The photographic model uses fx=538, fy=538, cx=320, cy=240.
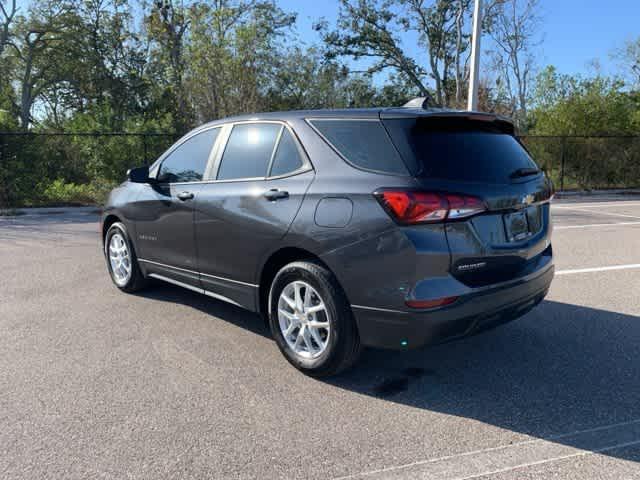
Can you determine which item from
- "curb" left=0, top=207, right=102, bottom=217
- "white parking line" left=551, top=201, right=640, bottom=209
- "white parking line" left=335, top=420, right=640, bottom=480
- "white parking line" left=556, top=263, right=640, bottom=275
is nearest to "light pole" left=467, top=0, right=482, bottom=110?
"white parking line" left=551, top=201, right=640, bottom=209

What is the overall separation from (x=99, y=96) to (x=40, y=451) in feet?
122

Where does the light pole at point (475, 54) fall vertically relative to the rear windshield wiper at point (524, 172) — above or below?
above

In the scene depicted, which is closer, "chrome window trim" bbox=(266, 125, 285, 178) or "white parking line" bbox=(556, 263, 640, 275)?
"chrome window trim" bbox=(266, 125, 285, 178)

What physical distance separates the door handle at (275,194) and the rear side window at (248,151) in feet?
0.72

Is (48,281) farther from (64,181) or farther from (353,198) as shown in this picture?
(64,181)

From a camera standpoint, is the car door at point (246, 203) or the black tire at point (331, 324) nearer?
the black tire at point (331, 324)

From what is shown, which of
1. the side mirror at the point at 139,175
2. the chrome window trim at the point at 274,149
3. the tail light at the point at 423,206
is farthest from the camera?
the side mirror at the point at 139,175

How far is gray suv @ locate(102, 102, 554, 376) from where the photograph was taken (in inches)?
120

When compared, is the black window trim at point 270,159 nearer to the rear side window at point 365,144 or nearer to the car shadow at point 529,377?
the rear side window at point 365,144

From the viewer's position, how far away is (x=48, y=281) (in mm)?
6234

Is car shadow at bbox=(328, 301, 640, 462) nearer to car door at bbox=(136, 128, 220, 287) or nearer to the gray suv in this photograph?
the gray suv

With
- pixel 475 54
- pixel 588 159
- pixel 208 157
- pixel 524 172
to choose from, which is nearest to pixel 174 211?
pixel 208 157

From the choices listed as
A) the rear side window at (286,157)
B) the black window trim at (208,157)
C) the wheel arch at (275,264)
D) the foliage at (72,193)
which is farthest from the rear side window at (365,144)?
the foliage at (72,193)

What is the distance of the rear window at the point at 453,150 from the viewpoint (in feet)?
10.4
